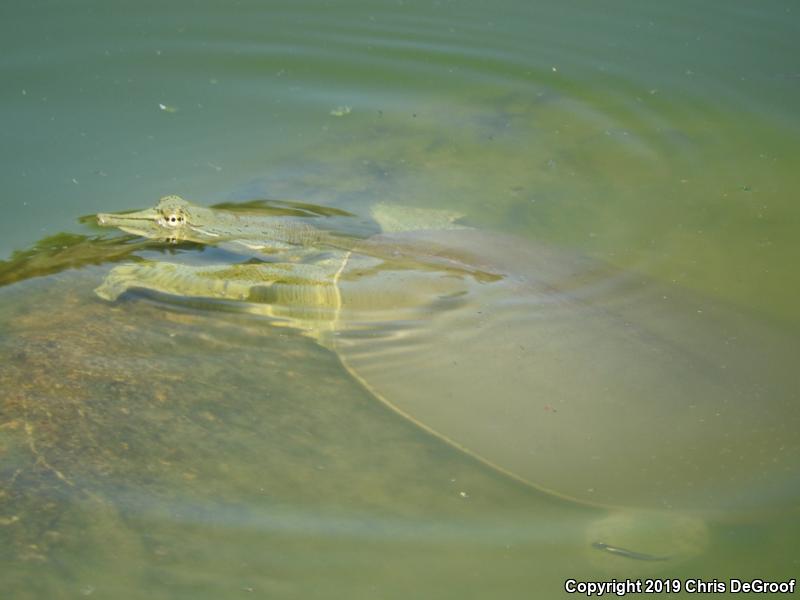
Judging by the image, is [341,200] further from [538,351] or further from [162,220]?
[538,351]

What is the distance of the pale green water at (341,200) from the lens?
9.05ft

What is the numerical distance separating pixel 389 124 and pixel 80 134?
6.03ft

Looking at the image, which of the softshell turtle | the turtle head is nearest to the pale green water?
the softshell turtle

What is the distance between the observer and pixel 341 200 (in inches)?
193

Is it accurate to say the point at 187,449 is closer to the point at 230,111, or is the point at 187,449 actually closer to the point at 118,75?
the point at 230,111

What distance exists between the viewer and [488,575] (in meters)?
2.75

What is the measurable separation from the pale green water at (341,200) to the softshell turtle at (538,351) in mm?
136

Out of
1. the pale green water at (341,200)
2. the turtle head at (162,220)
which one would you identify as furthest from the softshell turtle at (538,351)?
the pale green water at (341,200)

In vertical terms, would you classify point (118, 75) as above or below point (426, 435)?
above

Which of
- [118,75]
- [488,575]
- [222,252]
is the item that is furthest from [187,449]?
[118,75]

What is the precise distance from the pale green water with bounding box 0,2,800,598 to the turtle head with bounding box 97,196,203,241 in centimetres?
40

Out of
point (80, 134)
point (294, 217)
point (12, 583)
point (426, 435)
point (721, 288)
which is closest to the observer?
point (12, 583)

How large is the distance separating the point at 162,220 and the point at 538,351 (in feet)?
6.24

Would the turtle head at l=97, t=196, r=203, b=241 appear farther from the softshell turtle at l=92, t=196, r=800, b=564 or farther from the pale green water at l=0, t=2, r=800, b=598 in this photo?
the pale green water at l=0, t=2, r=800, b=598
